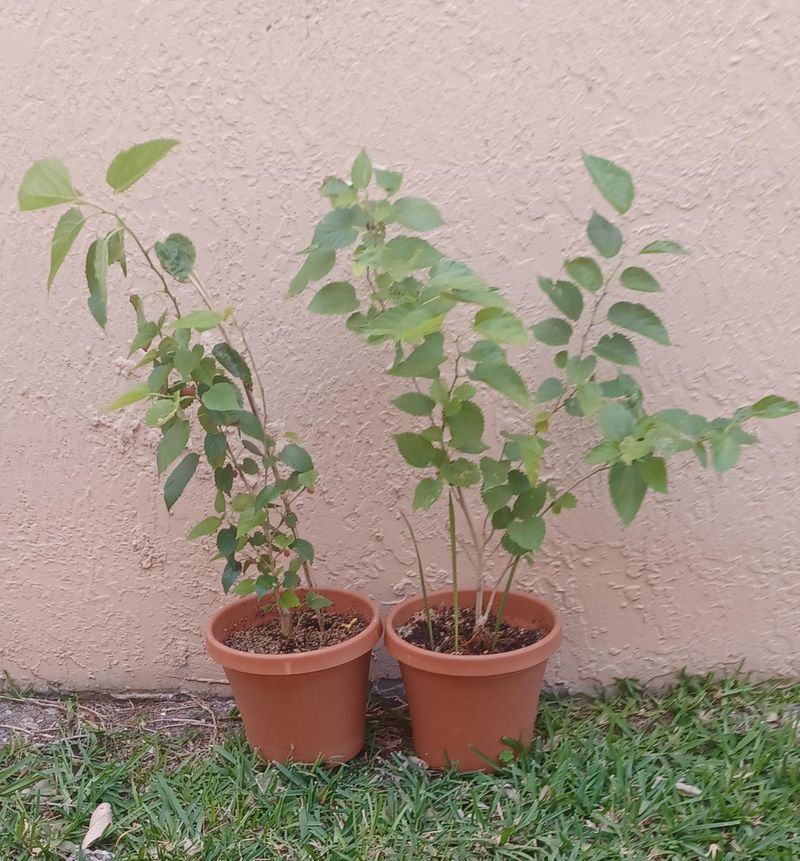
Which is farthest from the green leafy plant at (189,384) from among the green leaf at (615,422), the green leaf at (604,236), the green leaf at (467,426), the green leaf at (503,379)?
the green leaf at (604,236)

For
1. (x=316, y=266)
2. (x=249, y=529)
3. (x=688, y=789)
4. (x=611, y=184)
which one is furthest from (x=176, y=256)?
(x=688, y=789)

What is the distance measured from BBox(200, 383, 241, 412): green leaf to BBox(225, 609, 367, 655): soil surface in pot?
0.47 metres

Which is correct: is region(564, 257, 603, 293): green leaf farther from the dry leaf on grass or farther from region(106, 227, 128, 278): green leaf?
the dry leaf on grass

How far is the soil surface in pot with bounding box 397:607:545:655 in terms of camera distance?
4.44ft

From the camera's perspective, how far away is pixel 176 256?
3.79ft

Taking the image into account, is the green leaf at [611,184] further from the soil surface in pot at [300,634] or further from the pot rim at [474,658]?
the soil surface in pot at [300,634]

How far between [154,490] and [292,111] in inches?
31.6

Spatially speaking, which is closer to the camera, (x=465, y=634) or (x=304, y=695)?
(x=304, y=695)

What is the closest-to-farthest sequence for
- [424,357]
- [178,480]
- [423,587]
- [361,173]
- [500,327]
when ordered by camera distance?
[500,327] < [424,357] < [361,173] < [178,480] < [423,587]

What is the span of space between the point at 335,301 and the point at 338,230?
0.11m

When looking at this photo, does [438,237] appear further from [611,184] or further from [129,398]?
[129,398]

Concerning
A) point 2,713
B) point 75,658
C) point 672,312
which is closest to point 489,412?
point 672,312

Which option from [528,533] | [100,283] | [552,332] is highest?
[100,283]

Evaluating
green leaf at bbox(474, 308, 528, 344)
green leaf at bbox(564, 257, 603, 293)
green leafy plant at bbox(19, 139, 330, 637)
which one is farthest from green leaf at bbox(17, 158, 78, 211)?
green leaf at bbox(564, 257, 603, 293)
